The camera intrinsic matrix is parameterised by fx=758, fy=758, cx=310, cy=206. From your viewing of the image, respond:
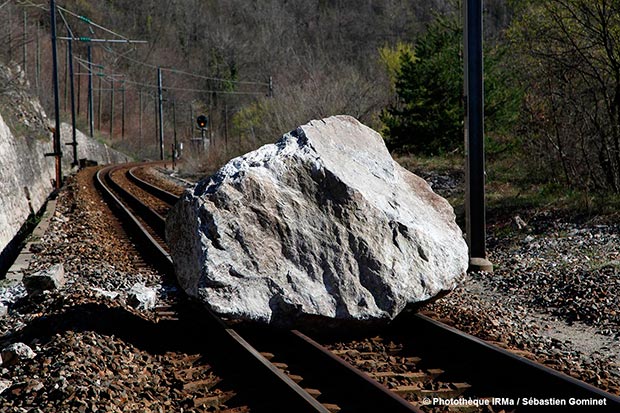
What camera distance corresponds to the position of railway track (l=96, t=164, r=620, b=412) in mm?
4895

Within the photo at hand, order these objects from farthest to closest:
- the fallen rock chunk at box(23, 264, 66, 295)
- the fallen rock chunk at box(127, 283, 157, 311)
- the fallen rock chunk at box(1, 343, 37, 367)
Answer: the fallen rock chunk at box(23, 264, 66, 295) < the fallen rock chunk at box(127, 283, 157, 311) < the fallen rock chunk at box(1, 343, 37, 367)

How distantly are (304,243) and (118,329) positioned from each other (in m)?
1.84

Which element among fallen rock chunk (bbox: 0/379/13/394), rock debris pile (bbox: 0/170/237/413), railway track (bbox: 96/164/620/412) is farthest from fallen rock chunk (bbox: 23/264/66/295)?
fallen rock chunk (bbox: 0/379/13/394)

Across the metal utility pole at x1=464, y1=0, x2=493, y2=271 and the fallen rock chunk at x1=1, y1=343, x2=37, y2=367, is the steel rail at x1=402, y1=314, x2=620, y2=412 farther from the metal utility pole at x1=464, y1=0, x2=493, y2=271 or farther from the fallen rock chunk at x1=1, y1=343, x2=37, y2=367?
the metal utility pole at x1=464, y1=0, x2=493, y2=271

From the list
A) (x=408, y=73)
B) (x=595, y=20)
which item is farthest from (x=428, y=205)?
(x=408, y=73)

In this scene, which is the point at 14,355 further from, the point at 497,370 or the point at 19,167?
the point at 19,167

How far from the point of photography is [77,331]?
21.5 feet

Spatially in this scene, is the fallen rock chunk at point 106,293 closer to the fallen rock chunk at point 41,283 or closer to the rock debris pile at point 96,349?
the rock debris pile at point 96,349

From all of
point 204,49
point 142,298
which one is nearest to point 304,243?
point 142,298

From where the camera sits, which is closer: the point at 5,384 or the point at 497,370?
the point at 5,384

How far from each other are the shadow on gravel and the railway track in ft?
0.76

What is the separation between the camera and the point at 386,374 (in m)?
5.61

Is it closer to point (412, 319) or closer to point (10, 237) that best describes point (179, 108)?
point (10, 237)

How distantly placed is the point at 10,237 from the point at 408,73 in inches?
589
